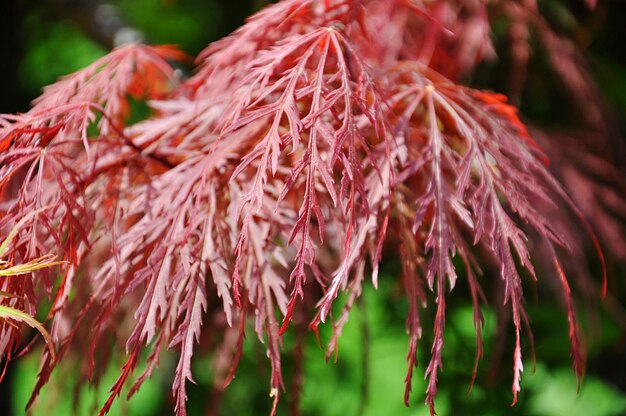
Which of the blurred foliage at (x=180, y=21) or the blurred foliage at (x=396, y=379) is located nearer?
the blurred foliage at (x=396, y=379)

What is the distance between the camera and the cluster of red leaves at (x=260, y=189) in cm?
66

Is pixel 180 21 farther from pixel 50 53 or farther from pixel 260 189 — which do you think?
pixel 260 189

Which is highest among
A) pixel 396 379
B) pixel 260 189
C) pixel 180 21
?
pixel 260 189

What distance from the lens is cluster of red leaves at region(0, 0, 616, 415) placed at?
0.66 m

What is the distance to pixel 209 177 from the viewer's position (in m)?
0.79

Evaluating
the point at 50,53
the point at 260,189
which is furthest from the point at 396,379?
the point at 50,53

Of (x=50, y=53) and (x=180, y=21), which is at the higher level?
(x=180, y=21)

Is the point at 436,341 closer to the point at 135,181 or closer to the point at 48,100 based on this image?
the point at 135,181

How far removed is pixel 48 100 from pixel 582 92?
1.08 m

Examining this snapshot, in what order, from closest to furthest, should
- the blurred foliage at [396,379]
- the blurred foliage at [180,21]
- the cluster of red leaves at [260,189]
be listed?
the cluster of red leaves at [260,189] → the blurred foliage at [396,379] → the blurred foliage at [180,21]

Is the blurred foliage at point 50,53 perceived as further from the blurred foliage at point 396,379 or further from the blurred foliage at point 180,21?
the blurred foliage at point 396,379

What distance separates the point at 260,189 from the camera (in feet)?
2.04

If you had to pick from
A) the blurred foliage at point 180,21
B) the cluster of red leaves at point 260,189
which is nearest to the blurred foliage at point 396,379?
the cluster of red leaves at point 260,189

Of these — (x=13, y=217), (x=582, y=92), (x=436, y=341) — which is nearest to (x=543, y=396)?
(x=582, y=92)
